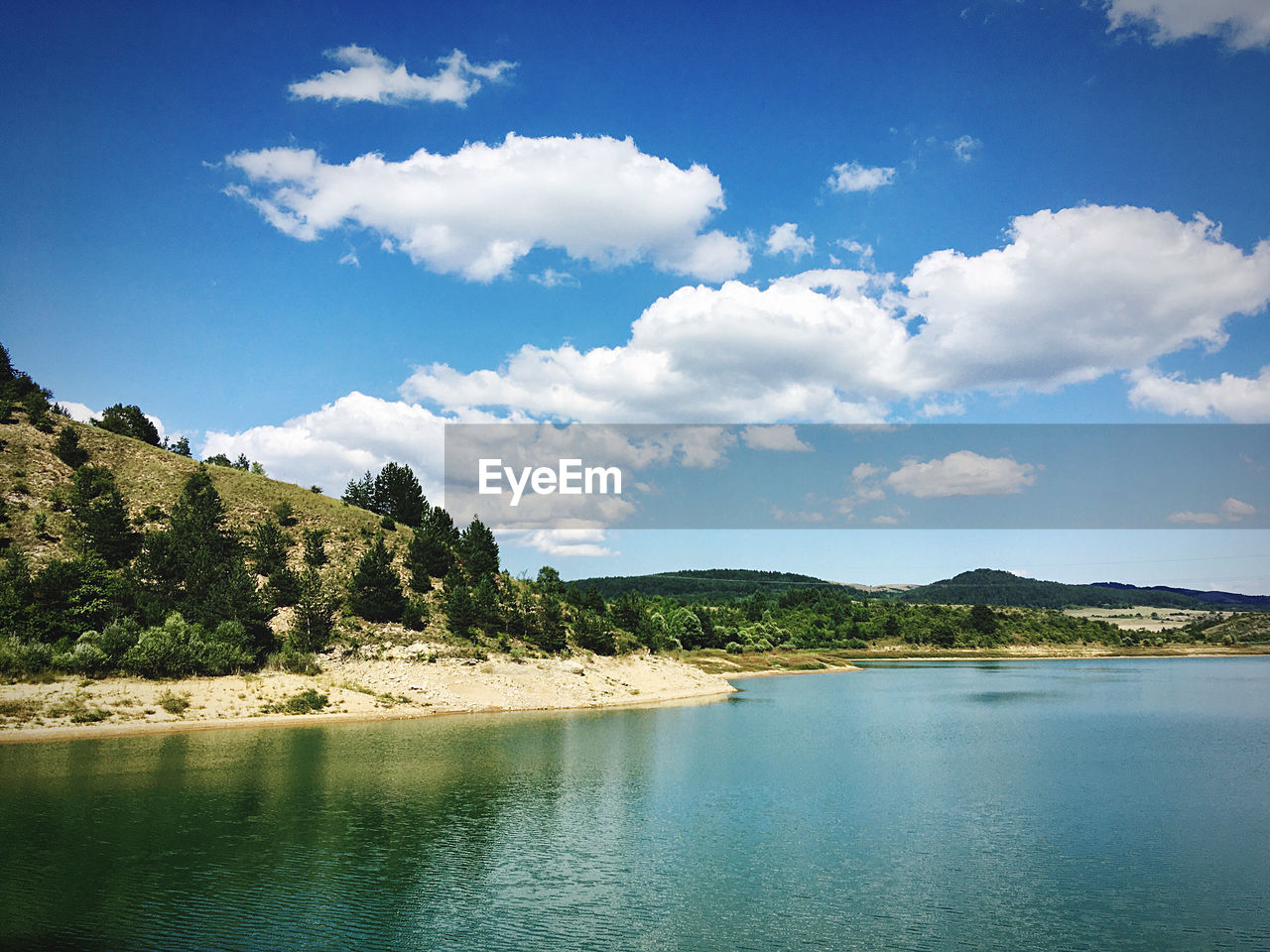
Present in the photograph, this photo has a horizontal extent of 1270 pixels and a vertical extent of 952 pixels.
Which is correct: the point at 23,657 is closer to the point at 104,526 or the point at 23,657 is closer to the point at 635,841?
the point at 104,526

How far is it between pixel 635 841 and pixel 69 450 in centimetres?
8136

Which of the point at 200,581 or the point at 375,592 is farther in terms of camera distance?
the point at 375,592

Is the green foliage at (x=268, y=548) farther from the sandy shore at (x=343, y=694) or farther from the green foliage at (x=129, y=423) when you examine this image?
the green foliage at (x=129, y=423)

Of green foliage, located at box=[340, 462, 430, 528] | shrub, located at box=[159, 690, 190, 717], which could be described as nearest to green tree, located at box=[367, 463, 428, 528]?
green foliage, located at box=[340, 462, 430, 528]

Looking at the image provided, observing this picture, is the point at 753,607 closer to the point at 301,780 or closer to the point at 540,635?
the point at 540,635

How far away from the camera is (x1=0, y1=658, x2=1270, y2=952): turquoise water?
62.8 ft

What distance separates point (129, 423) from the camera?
322 ft

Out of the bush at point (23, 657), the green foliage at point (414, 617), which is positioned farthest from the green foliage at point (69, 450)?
the green foliage at point (414, 617)

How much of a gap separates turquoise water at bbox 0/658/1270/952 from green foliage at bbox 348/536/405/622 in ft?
71.7

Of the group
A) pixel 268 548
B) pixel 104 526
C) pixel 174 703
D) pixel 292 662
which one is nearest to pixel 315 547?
pixel 268 548

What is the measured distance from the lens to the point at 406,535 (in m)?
90.4

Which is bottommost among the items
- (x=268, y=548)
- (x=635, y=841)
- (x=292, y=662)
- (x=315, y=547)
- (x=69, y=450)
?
(x=635, y=841)

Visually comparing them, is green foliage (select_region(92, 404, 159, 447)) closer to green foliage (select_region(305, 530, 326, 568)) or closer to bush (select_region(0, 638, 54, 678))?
green foliage (select_region(305, 530, 326, 568))

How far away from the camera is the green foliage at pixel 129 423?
95500 mm
